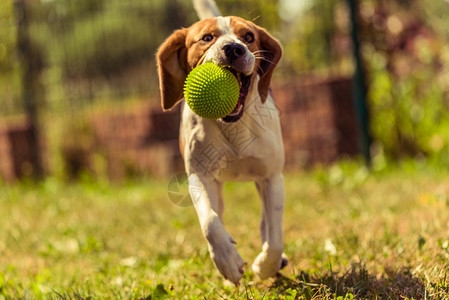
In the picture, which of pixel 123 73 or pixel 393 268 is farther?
pixel 123 73

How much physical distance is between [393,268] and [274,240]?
60 centimetres

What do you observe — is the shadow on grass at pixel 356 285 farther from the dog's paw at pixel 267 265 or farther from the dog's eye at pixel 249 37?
the dog's eye at pixel 249 37

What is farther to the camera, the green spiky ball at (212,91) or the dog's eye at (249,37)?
the dog's eye at (249,37)

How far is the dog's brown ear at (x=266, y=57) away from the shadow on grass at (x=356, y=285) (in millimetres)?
827

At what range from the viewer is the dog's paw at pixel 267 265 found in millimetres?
2539

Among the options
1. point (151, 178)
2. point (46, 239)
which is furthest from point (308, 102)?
point (46, 239)

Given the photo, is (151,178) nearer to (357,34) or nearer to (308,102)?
(308,102)

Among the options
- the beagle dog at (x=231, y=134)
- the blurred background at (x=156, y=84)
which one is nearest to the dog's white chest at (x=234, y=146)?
the beagle dog at (x=231, y=134)

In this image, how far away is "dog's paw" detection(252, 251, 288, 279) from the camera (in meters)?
2.54

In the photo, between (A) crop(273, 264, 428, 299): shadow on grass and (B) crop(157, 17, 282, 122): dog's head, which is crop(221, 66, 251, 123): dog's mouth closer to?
(B) crop(157, 17, 282, 122): dog's head

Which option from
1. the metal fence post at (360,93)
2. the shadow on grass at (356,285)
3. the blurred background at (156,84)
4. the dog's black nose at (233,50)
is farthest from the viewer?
the blurred background at (156,84)

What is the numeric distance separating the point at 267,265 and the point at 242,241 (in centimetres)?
108

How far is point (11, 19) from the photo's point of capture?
7.46 metres

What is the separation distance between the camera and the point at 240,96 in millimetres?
2393
